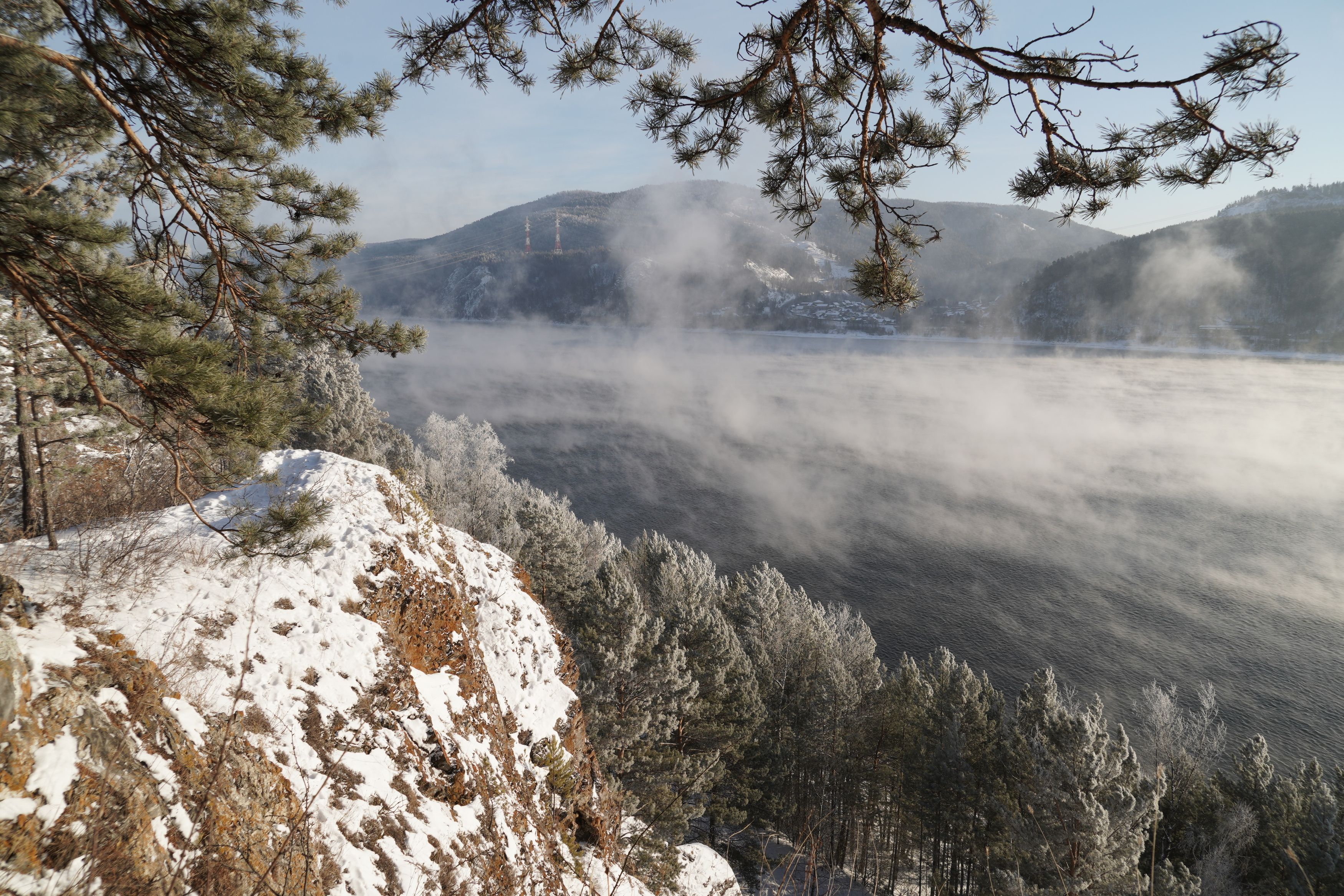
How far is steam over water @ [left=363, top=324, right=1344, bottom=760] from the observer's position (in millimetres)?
41219

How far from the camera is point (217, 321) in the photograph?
4621 mm

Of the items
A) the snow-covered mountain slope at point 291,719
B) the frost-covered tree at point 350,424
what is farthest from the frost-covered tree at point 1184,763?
the frost-covered tree at point 350,424

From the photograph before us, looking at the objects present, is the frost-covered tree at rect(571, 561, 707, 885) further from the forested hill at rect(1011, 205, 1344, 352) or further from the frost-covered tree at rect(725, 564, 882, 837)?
the forested hill at rect(1011, 205, 1344, 352)

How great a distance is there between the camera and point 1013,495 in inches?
3174

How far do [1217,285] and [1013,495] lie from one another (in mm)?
120088

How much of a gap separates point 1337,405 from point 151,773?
182982 mm

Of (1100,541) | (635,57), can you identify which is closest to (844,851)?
(635,57)

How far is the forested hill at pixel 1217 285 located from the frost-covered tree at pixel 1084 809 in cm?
17771

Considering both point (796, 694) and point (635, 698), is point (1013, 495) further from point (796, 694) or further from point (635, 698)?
point (635, 698)

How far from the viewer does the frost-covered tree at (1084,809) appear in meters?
11.8

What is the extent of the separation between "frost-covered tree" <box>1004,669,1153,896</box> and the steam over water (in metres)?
24.7

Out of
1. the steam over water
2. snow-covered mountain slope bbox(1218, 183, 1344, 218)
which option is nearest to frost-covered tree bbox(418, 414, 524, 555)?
the steam over water

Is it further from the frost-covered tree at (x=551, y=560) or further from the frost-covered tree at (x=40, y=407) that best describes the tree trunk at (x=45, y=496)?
the frost-covered tree at (x=551, y=560)

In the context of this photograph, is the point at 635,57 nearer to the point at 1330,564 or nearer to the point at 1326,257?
the point at 1330,564
